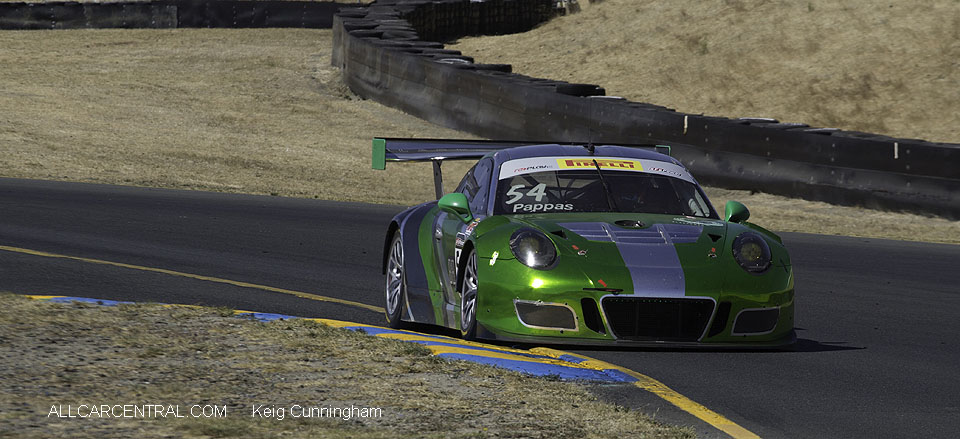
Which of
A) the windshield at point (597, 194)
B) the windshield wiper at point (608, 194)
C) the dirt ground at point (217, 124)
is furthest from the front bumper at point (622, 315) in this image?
the dirt ground at point (217, 124)

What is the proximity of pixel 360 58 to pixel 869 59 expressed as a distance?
10.2 metres

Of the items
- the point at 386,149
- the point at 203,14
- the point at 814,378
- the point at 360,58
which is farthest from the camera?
the point at 203,14

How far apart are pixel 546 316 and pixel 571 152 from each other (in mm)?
1818

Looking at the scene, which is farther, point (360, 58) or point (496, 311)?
point (360, 58)

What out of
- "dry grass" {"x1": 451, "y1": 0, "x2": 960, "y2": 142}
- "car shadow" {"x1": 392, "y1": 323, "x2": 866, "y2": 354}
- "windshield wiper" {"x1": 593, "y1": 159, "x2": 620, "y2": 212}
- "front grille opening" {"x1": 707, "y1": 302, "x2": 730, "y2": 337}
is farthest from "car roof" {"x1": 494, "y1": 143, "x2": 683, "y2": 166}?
"dry grass" {"x1": 451, "y1": 0, "x2": 960, "y2": 142}

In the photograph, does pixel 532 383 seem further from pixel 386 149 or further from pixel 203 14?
pixel 203 14

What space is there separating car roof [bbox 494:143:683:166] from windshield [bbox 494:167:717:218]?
23cm

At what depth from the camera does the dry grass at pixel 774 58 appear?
25.3 meters

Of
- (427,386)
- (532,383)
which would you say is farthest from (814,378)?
(427,386)

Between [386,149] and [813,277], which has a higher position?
[386,149]

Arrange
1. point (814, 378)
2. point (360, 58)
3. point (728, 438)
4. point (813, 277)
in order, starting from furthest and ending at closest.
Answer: point (360, 58)
point (813, 277)
point (814, 378)
point (728, 438)

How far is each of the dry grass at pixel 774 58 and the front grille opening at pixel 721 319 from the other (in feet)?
54.4

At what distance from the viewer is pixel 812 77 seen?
90.7 feet

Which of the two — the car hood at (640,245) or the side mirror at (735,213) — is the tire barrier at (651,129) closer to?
the side mirror at (735,213)
